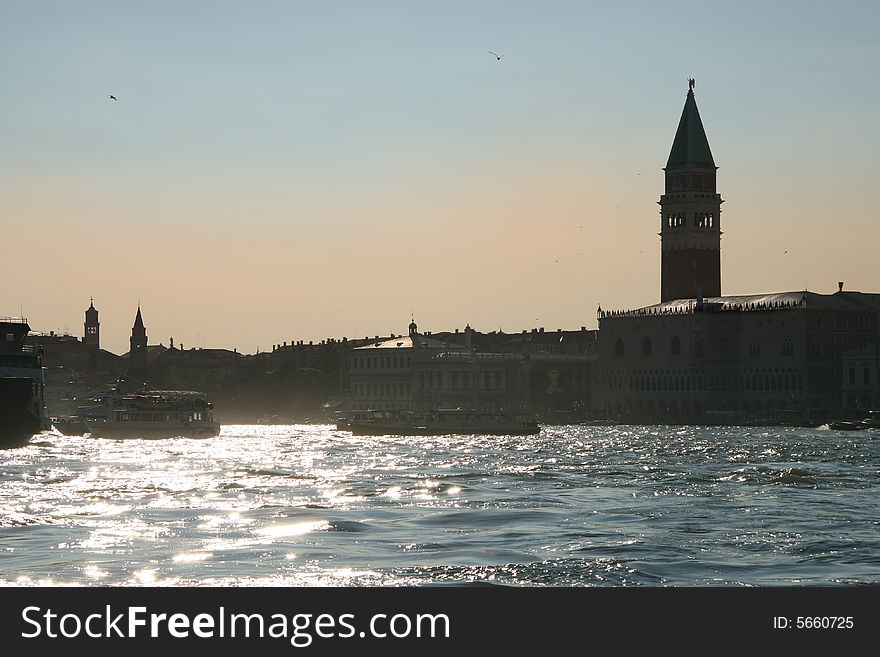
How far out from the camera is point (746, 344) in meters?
158

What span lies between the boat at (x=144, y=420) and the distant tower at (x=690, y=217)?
210ft

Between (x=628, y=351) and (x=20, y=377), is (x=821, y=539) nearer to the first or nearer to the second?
(x=20, y=377)

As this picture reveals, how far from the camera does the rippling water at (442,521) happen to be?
100 ft

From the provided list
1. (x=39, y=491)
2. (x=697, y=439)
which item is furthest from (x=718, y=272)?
(x=39, y=491)

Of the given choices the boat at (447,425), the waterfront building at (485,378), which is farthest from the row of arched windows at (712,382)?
the boat at (447,425)

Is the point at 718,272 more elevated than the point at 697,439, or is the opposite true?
the point at 718,272

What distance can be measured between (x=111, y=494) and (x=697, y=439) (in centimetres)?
6433

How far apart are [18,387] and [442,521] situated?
56.8 m

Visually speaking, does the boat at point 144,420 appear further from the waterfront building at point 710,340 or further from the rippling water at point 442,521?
the waterfront building at point 710,340

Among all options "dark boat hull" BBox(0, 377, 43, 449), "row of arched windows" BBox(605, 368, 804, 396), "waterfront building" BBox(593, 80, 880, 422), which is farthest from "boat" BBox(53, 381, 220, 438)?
"row of arched windows" BBox(605, 368, 804, 396)

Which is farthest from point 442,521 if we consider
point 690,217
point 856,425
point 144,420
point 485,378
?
point 485,378

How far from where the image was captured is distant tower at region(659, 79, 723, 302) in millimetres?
173500

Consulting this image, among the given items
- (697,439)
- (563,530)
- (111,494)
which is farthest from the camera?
(697,439)

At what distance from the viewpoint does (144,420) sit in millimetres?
119500
